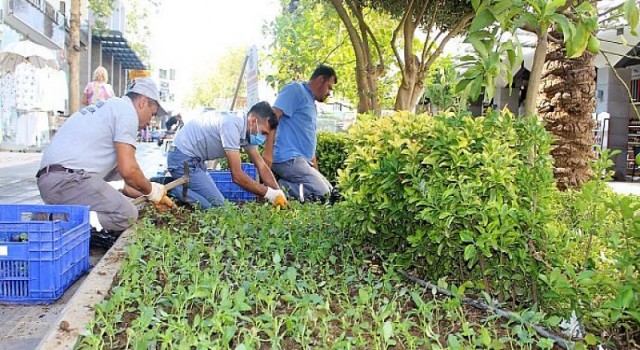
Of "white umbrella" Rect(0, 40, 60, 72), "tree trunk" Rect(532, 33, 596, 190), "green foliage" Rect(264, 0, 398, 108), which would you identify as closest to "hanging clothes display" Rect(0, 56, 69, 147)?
"white umbrella" Rect(0, 40, 60, 72)

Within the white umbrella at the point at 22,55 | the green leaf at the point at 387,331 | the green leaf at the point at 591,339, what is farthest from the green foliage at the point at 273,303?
the white umbrella at the point at 22,55

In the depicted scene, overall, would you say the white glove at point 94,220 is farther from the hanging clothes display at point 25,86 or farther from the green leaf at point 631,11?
the hanging clothes display at point 25,86

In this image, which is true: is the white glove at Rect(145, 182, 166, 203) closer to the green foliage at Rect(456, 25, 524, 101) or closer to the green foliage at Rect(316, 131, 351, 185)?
the green foliage at Rect(456, 25, 524, 101)

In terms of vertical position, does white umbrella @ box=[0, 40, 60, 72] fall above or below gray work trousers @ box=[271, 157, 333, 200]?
above

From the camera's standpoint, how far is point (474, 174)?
287 cm

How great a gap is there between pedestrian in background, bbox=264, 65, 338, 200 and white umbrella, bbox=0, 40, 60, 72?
1089 centimetres

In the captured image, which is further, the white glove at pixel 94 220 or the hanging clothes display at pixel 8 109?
the hanging clothes display at pixel 8 109

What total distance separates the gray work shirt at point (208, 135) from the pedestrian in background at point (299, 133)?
2.70 feet

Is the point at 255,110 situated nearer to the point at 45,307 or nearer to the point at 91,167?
the point at 91,167

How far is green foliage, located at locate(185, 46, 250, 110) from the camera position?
6081cm

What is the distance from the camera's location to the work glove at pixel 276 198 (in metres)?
5.64

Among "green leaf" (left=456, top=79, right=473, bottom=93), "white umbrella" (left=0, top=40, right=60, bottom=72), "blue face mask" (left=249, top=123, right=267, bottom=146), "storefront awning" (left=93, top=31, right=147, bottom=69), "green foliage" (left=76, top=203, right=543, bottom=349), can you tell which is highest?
"storefront awning" (left=93, top=31, right=147, bottom=69)

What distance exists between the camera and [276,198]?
5699 millimetres

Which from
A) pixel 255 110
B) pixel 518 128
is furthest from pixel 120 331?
pixel 255 110
